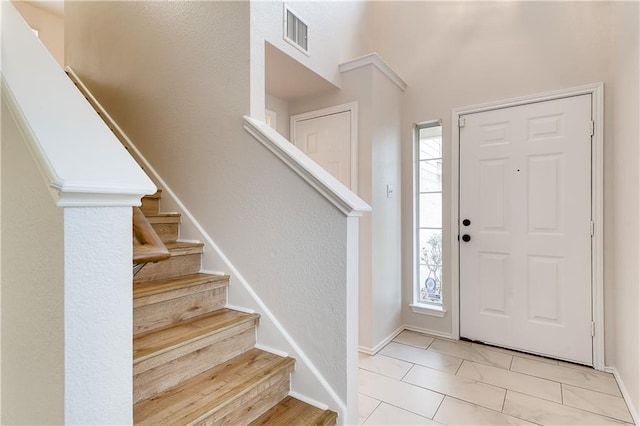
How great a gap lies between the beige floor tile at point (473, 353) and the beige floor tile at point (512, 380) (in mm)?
96

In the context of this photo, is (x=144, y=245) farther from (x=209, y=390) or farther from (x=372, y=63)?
(x=372, y=63)

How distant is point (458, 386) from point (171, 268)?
194 centimetres

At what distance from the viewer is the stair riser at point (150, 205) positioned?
2.19 meters

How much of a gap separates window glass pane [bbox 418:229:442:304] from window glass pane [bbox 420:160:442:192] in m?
0.41

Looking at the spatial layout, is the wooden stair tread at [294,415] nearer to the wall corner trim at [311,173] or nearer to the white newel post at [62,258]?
the white newel post at [62,258]

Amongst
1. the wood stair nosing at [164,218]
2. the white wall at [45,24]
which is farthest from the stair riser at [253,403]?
the white wall at [45,24]

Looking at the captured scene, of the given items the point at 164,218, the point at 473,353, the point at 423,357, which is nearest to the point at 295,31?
the point at 164,218

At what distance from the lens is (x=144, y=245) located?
0.95m

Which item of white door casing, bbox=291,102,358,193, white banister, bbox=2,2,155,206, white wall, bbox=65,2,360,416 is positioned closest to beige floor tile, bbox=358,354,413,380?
white wall, bbox=65,2,360,416

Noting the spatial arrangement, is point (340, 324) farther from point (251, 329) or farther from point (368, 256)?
point (368, 256)

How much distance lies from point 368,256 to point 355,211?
1.17 m

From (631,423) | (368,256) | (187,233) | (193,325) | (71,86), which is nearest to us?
(71,86)

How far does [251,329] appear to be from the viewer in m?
1.71

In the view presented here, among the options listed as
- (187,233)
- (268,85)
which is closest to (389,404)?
(187,233)
